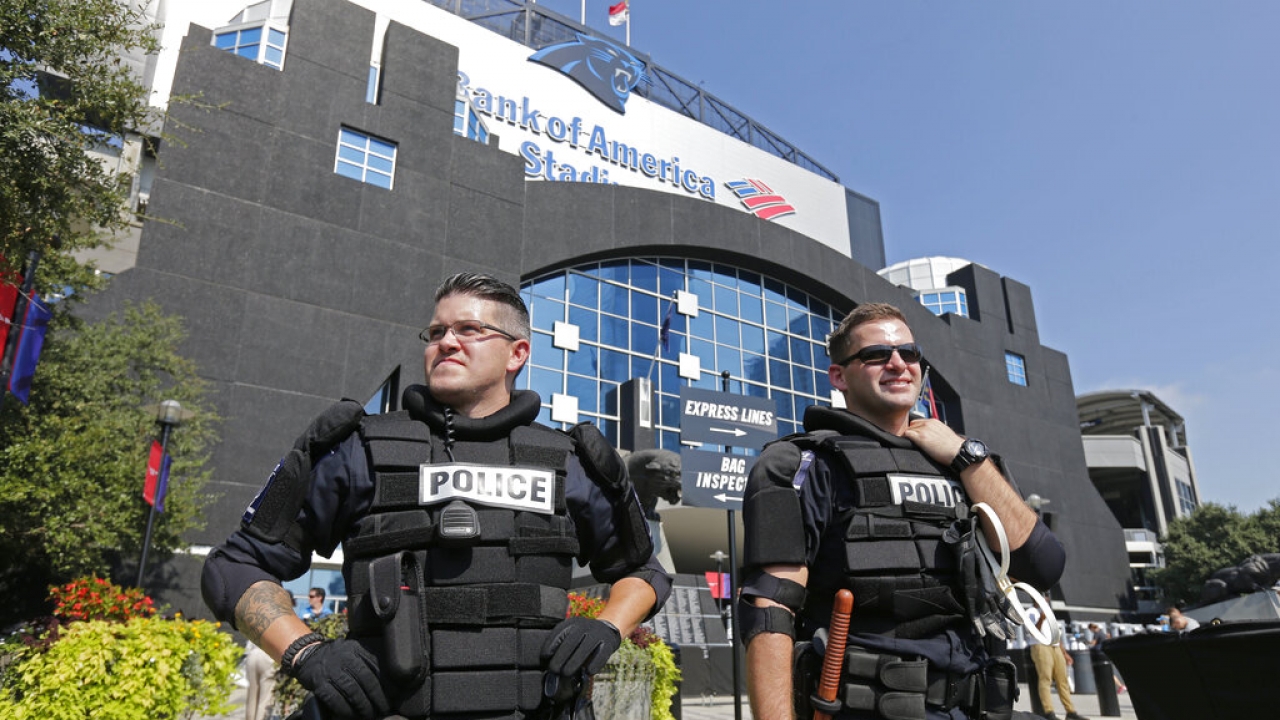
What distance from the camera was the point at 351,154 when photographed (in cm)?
2586

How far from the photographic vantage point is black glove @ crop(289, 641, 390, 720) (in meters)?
2.17

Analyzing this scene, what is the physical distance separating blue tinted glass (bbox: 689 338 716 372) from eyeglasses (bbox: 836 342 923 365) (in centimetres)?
3123

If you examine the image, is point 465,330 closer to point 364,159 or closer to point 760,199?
point 364,159

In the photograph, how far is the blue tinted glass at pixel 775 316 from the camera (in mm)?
38094

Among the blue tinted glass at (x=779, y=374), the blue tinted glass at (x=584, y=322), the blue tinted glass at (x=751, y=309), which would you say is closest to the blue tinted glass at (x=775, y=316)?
the blue tinted glass at (x=751, y=309)

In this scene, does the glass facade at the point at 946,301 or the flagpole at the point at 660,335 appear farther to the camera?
the glass facade at the point at 946,301

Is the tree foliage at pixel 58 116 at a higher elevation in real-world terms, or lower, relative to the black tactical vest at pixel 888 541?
higher

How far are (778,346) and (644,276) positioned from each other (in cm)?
781

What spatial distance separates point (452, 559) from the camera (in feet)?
8.29

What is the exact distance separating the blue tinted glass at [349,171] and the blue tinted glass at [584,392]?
10289 mm

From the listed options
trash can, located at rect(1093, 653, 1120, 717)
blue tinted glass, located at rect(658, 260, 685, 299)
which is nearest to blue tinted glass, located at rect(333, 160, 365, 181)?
blue tinted glass, located at rect(658, 260, 685, 299)

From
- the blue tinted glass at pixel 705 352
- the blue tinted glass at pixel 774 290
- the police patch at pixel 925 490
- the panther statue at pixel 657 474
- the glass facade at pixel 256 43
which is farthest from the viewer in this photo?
the blue tinted glass at pixel 774 290

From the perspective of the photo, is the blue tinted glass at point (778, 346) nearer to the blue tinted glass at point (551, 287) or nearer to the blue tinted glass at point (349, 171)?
the blue tinted glass at point (551, 287)

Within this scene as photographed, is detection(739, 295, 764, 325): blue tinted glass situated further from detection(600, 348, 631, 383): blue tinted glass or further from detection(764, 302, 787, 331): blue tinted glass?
detection(600, 348, 631, 383): blue tinted glass
